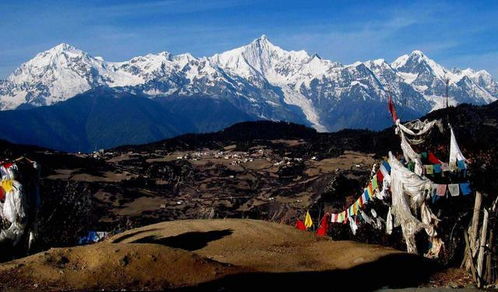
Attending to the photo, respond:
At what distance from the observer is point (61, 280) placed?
2217cm

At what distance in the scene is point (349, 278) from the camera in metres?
24.9

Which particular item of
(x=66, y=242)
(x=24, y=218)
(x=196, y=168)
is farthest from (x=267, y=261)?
(x=196, y=168)

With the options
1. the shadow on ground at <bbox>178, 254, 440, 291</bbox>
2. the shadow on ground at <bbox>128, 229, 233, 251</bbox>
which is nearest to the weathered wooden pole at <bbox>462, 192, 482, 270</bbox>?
the shadow on ground at <bbox>178, 254, 440, 291</bbox>

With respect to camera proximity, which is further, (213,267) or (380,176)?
(380,176)

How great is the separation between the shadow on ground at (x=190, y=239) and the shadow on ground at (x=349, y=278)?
25.3 feet

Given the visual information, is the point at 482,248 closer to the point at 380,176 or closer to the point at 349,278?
the point at 349,278

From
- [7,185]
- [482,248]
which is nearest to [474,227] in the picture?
[482,248]

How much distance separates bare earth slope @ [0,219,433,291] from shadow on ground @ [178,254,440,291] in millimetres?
35

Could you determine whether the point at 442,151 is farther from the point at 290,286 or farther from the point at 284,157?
the point at 284,157

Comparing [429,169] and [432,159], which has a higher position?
[432,159]

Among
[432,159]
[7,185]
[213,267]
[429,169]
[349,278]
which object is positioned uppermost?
[432,159]

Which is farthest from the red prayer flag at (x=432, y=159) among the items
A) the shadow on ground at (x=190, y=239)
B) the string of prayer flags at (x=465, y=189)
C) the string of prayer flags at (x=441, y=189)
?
the shadow on ground at (x=190, y=239)

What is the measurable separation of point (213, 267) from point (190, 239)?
8.62 metres

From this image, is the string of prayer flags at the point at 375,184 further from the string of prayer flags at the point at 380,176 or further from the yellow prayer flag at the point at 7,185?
the yellow prayer flag at the point at 7,185
